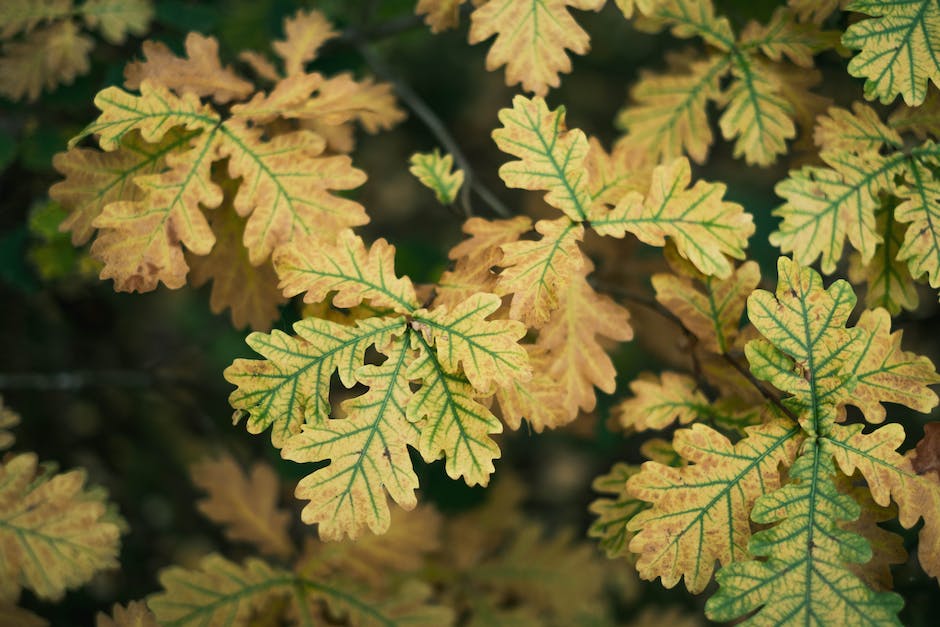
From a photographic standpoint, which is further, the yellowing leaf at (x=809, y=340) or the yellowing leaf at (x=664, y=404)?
the yellowing leaf at (x=664, y=404)

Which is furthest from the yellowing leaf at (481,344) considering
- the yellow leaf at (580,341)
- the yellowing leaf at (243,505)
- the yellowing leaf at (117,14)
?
the yellowing leaf at (117,14)

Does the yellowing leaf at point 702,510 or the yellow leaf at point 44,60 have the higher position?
the yellow leaf at point 44,60

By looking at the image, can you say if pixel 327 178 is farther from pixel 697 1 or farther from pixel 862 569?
pixel 862 569

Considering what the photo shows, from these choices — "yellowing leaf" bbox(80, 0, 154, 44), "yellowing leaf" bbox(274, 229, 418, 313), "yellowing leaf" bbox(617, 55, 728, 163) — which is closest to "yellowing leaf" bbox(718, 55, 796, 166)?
"yellowing leaf" bbox(617, 55, 728, 163)

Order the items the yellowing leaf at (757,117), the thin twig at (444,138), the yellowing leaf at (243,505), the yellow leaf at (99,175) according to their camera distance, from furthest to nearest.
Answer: the yellowing leaf at (243,505) < the thin twig at (444,138) < the yellowing leaf at (757,117) < the yellow leaf at (99,175)

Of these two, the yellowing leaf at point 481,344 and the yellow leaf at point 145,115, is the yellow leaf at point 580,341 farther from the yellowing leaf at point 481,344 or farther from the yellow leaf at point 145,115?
the yellow leaf at point 145,115

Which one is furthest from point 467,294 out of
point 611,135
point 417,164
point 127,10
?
point 611,135
